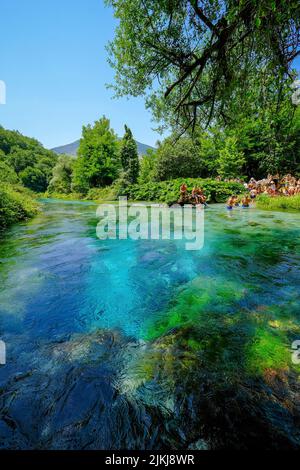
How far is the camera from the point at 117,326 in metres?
3.60

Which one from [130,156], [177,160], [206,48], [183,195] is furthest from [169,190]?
[206,48]

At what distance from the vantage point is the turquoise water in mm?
2090

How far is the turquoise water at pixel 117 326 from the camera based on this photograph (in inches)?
82.3

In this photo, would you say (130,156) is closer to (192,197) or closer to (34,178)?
(192,197)

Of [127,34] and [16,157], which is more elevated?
[16,157]

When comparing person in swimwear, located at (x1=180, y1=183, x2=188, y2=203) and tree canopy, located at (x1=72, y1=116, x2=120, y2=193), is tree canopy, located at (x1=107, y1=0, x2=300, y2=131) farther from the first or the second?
tree canopy, located at (x1=72, y1=116, x2=120, y2=193)

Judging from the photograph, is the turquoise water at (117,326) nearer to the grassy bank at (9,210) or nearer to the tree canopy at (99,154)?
the grassy bank at (9,210)

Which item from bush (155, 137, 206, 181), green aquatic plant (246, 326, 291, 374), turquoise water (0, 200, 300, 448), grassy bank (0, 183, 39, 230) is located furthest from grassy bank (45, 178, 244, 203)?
green aquatic plant (246, 326, 291, 374)

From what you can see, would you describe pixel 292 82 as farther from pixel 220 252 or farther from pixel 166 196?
pixel 166 196

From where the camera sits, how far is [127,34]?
261 inches

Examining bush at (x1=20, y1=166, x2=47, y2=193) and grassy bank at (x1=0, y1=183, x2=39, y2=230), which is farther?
bush at (x1=20, y1=166, x2=47, y2=193)
